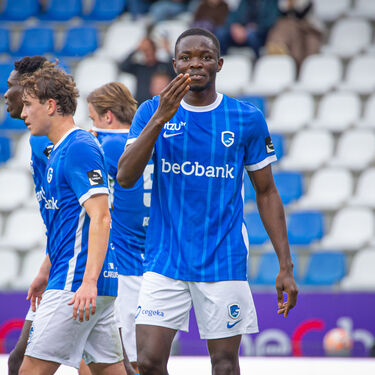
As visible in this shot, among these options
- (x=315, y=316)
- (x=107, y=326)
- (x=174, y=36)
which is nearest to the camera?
(x=107, y=326)

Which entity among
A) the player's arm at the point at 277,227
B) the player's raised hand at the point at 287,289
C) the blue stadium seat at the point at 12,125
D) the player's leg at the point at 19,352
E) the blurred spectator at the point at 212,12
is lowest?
the player's leg at the point at 19,352

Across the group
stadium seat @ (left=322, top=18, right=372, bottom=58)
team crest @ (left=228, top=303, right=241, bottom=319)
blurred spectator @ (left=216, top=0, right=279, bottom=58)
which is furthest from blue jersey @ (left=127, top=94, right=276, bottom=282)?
stadium seat @ (left=322, top=18, right=372, bottom=58)

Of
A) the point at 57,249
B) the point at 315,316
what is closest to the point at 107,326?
the point at 57,249

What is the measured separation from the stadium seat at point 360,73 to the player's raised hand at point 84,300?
8480 mm

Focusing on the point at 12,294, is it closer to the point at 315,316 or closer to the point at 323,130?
the point at 315,316

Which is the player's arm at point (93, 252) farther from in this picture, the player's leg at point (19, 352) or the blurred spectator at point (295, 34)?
the blurred spectator at point (295, 34)

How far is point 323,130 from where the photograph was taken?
1080cm

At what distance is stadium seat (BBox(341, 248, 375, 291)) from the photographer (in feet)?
29.6

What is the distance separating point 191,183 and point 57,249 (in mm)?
767

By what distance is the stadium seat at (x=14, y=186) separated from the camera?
10984 mm

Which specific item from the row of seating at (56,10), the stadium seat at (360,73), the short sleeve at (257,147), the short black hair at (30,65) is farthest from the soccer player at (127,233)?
the row of seating at (56,10)

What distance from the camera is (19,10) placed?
14.1 meters

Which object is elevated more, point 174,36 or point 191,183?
point 174,36

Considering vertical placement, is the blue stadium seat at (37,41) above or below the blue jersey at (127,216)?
above
